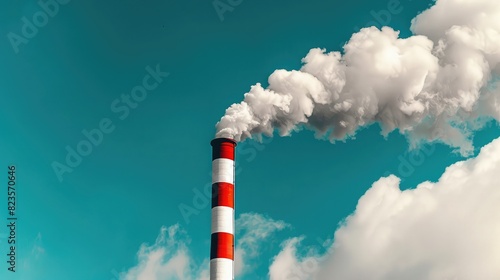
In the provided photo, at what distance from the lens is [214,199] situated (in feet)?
110

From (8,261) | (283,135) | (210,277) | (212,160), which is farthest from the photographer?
(283,135)

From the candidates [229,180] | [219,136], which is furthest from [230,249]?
[219,136]

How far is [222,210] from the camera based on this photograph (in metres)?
33.0

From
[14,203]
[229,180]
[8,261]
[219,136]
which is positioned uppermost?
[219,136]

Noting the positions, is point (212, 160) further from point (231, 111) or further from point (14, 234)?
point (14, 234)

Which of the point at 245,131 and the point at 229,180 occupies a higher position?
the point at 245,131

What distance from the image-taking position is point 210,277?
32.2m

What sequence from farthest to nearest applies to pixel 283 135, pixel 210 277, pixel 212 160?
pixel 283 135
pixel 212 160
pixel 210 277

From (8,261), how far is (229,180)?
1215 centimetres

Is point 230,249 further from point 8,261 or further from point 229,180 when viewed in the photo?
point 8,261

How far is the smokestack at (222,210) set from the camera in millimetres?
32094

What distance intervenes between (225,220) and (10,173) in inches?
442

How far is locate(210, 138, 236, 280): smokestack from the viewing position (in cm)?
3209

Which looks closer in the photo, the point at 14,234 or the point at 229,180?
the point at 14,234
